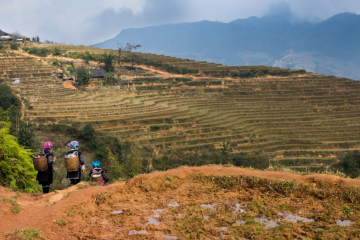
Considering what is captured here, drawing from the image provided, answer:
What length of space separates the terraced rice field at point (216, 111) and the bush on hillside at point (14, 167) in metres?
17.2

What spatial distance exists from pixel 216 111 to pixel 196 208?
99.5 ft

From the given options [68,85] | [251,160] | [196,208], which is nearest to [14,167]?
[196,208]

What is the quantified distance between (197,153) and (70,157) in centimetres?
1829

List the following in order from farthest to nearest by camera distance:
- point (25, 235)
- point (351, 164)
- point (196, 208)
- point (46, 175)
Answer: point (351, 164) < point (46, 175) < point (196, 208) < point (25, 235)

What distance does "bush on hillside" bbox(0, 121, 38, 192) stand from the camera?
764cm

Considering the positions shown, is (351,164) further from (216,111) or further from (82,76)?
(82,76)

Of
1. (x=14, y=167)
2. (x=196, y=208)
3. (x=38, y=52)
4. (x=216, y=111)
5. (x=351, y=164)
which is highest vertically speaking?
(x=38, y=52)

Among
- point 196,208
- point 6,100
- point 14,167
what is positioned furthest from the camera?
point 6,100

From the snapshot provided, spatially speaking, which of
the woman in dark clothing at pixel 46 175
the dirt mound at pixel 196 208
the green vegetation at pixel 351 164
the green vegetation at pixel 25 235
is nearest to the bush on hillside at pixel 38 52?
the green vegetation at pixel 351 164

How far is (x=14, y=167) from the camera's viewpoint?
25.5 ft

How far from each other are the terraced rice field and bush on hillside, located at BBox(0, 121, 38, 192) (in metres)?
17.2

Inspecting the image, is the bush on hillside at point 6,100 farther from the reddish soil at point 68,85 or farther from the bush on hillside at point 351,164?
the bush on hillside at point 351,164

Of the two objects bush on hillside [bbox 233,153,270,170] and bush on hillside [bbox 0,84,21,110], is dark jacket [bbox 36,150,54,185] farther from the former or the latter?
bush on hillside [bbox 0,84,21,110]

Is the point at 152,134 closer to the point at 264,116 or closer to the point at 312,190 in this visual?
the point at 264,116
